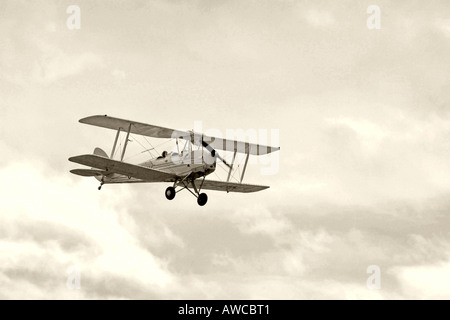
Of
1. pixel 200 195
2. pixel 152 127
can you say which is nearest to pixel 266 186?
pixel 200 195

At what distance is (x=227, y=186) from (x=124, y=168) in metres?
7.94

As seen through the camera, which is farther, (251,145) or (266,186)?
(266,186)

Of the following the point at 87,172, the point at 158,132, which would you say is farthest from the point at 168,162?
the point at 87,172

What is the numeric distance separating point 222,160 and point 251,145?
3.56 metres

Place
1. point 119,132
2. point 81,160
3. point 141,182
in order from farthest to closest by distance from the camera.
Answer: point 141,182, point 119,132, point 81,160

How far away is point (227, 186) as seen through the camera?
38219 mm

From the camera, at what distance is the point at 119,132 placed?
107ft

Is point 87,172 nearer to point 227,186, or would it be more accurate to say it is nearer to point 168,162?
point 168,162

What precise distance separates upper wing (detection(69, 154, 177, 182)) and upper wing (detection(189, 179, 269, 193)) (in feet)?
10.9

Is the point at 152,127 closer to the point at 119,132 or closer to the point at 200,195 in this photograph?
the point at 119,132

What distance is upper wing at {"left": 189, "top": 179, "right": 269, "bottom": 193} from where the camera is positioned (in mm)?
37156

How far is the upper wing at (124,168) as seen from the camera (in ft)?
99.5

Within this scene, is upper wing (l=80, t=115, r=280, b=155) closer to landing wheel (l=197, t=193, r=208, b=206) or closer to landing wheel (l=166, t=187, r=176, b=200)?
landing wheel (l=166, t=187, r=176, b=200)

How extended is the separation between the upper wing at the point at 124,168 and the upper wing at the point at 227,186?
3.32 meters
